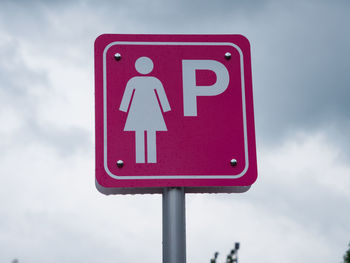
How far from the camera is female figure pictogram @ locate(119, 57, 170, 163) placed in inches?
132

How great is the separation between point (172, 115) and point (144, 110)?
0.15 m

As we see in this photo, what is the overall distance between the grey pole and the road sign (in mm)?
55

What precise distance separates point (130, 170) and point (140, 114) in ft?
0.98

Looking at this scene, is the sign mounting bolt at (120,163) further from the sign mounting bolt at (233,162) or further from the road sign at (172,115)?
the sign mounting bolt at (233,162)

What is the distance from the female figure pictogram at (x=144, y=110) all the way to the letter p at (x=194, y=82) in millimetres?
117

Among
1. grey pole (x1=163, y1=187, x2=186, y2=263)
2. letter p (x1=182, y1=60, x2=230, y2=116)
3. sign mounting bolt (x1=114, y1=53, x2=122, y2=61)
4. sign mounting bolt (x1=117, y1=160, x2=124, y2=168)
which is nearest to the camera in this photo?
grey pole (x1=163, y1=187, x2=186, y2=263)

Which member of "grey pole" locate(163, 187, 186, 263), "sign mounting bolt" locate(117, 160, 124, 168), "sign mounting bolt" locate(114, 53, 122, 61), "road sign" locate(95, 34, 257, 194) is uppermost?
"sign mounting bolt" locate(114, 53, 122, 61)

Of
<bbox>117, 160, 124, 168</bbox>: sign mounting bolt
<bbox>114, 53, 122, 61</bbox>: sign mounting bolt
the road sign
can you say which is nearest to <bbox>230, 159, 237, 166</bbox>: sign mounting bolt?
the road sign

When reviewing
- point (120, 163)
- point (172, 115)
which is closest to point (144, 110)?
point (172, 115)

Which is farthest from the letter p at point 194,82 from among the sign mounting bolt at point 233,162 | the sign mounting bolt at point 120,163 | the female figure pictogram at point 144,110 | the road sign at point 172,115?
the sign mounting bolt at point 120,163

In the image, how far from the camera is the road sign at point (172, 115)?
3348 millimetres

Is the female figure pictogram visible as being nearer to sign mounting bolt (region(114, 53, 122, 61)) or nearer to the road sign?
the road sign

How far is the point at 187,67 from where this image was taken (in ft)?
11.7

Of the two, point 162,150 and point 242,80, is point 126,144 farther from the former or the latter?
point 242,80
